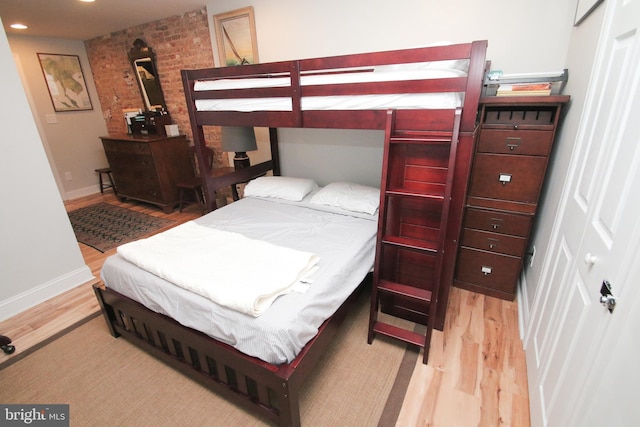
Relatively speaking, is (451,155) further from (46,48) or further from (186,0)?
(46,48)

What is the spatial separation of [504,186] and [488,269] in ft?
2.10

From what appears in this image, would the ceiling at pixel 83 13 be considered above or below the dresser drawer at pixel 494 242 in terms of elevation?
above

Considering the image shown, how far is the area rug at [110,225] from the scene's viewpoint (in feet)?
10.8

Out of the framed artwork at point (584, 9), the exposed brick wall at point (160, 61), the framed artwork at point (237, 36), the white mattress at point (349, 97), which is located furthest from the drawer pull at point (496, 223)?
the exposed brick wall at point (160, 61)

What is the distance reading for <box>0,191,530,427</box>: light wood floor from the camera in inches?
56.2

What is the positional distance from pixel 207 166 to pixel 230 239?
1058 millimetres

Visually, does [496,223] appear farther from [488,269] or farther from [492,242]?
[488,269]

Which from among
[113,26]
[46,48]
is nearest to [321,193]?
Result: [113,26]

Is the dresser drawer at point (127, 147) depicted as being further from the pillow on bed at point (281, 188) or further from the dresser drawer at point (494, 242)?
the dresser drawer at point (494, 242)

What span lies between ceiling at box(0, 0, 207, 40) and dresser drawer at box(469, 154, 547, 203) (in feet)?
10.7

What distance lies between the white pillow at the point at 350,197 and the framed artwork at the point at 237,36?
1.69m

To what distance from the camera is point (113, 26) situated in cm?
386

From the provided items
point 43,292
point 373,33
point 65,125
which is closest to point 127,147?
point 65,125

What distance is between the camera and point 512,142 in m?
1.91
